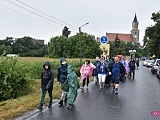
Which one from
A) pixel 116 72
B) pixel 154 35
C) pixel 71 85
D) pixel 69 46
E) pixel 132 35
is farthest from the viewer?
pixel 132 35

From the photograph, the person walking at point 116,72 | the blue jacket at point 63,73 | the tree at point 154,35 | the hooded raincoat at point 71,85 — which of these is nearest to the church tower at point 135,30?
the tree at point 154,35

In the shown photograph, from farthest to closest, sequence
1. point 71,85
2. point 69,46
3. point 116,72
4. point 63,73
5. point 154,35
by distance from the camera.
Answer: point 69,46, point 154,35, point 116,72, point 63,73, point 71,85

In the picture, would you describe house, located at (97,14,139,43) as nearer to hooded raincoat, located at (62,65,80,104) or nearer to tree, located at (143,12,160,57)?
tree, located at (143,12,160,57)

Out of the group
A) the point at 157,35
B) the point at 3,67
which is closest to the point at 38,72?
the point at 3,67

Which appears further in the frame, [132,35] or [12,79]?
[132,35]

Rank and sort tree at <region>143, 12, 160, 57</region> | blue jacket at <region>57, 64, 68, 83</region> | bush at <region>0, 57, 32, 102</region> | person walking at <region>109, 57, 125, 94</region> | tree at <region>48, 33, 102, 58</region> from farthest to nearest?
tree at <region>48, 33, 102, 58</region>, tree at <region>143, 12, 160, 57</region>, person walking at <region>109, 57, 125, 94</region>, bush at <region>0, 57, 32, 102</region>, blue jacket at <region>57, 64, 68, 83</region>

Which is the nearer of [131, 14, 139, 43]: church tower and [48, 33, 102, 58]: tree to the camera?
[48, 33, 102, 58]: tree

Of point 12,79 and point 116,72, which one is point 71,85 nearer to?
point 116,72

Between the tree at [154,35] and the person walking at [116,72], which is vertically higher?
the tree at [154,35]

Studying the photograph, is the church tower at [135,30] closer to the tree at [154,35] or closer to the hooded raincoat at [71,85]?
the tree at [154,35]

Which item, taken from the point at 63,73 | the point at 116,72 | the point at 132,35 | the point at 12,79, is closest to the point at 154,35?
the point at 116,72

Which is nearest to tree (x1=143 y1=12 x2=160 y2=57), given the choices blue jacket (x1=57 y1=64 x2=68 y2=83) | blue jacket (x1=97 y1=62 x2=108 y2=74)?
blue jacket (x1=97 y1=62 x2=108 y2=74)

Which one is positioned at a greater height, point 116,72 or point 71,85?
point 116,72

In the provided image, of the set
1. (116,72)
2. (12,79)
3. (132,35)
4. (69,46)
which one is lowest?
(12,79)
